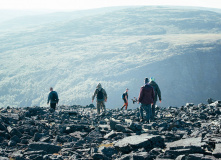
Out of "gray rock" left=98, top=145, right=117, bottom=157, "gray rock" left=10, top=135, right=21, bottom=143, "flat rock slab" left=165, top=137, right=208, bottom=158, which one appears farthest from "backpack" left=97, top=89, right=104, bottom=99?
"flat rock slab" left=165, top=137, right=208, bottom=158

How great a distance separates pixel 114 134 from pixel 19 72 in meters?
124

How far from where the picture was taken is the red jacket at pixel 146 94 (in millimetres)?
14438

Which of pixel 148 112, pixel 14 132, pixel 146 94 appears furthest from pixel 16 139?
pixel 148 112

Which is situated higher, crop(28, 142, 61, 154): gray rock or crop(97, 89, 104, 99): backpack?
crop(97, 89, 104, 99): backpack

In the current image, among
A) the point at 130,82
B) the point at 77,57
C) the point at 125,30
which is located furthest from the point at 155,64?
the point at 125,30

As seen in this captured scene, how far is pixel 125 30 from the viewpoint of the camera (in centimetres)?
19650

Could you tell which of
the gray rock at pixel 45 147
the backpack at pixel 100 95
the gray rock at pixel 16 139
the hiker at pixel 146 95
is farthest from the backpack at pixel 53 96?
the gray rock at pixel 45 147

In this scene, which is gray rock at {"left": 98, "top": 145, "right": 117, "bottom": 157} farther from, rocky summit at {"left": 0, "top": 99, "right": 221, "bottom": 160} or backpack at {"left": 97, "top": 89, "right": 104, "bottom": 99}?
backpack at {"left": 97, "top": 89, "right": 104, "bottom": 99}

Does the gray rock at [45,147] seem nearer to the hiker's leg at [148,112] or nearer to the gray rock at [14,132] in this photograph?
the gray rock at [14,132]

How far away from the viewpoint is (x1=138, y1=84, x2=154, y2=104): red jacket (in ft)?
47.4

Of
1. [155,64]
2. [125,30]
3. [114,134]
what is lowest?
[114,134]

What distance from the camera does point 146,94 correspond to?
47.5ft

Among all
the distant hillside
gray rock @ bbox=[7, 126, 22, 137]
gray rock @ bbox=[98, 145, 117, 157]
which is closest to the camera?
gray rock @ bbox=[98, 145, 117, 157]

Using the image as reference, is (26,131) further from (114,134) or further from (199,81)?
(199,81)
